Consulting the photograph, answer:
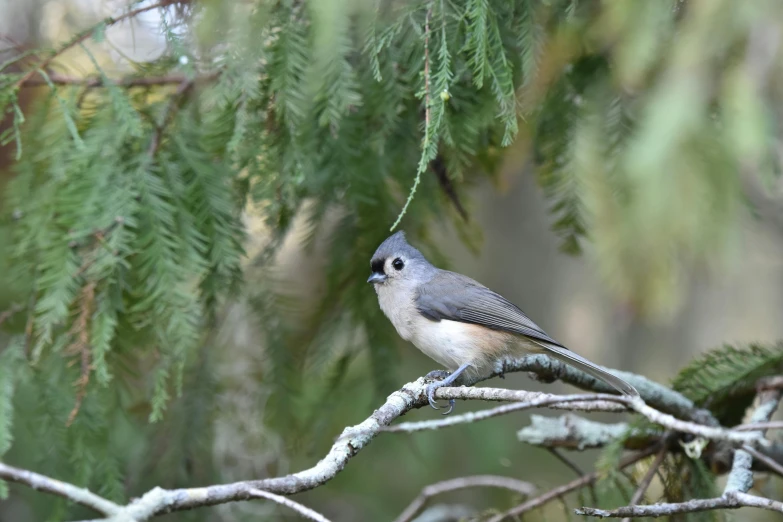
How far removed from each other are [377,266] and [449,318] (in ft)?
1.24

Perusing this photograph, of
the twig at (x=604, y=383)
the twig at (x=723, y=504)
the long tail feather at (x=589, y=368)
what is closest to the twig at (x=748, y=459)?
the twig at (x=723, y=504)

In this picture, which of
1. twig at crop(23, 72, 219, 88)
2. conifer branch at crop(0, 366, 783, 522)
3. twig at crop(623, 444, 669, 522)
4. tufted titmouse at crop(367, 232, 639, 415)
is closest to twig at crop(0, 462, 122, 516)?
conifer branch at crop(0, 366, 783, 522)

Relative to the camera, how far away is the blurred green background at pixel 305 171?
2469 mm

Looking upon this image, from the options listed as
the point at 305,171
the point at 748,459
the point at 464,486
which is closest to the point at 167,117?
the point at 305,171

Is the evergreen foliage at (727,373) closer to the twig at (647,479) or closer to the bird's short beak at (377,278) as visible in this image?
the twig at (647,479)

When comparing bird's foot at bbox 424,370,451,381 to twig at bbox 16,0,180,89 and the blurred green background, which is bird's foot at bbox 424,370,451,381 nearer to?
the blurred green background

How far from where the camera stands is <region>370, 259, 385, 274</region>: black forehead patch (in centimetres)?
325

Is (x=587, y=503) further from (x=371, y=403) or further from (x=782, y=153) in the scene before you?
(x=782, y=153)

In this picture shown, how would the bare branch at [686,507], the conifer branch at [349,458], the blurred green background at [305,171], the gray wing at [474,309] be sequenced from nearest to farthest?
1. the conifer branch at [349,458]
2. the bare branch at [686,507]
3. the blurred green background at [305,171]
4. the gray wing at [474,309]

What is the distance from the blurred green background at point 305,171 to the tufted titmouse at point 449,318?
7.8 inches

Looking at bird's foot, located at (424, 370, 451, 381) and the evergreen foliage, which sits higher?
bird's foot, located at (424, 370, 451, 381)

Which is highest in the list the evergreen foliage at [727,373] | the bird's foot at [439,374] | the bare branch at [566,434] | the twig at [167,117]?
the twig at [167,117]

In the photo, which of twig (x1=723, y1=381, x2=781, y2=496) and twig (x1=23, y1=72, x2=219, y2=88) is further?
twig (x1=23, y1=72, x2=219, y2=88)

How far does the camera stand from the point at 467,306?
3336 mm
